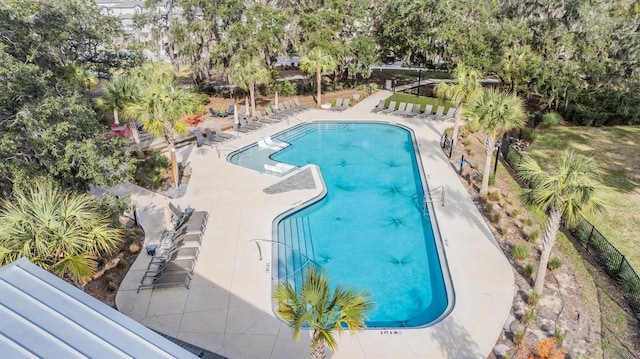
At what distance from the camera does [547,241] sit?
11.7 meters

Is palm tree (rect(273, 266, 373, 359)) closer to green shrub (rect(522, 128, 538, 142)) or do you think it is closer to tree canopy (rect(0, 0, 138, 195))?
tree canopy (rect(0, 0, 138, 195))

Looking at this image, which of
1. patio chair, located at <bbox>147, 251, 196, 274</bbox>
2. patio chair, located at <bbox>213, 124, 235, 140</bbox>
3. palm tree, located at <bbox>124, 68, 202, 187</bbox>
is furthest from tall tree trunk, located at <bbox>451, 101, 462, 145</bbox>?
patio chair, located at <bbox>147, 251, 196, 274</bbox>

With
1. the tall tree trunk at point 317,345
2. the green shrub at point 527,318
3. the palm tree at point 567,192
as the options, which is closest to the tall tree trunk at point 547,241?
the palm tree at point 567,192

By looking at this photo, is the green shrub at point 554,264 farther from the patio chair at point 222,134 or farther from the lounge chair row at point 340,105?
the lounge chair row at point 340,105

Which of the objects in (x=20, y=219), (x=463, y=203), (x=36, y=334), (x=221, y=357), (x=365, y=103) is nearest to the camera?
(x=36, y=334)

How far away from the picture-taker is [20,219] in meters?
8.97

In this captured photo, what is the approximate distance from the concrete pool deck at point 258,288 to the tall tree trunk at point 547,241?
75cm

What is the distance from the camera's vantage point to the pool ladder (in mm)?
17148

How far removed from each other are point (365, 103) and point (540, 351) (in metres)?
23.8

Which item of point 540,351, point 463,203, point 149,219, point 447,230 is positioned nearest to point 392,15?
point 463,203

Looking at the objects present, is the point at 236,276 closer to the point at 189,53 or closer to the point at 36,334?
the point at 36,334

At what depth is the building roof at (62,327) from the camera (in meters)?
5.13

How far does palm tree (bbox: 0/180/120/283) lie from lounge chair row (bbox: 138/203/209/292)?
295 centimetres

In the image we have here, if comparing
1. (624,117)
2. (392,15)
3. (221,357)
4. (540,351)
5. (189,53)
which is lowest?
(221,357)
